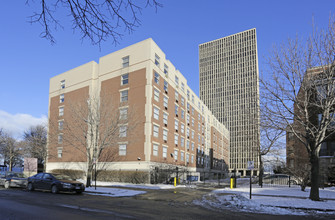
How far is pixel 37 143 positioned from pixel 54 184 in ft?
80.7

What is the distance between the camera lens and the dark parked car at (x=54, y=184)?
56.3 feet

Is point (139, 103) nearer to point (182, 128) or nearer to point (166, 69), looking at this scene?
point (166, 69)

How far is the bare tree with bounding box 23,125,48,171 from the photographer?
132ft

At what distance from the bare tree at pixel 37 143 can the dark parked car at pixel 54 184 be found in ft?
70.5

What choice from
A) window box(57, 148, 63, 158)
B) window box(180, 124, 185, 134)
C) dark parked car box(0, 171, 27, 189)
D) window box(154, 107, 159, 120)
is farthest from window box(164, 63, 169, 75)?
dark parked car box(0, 171, 27, 189)

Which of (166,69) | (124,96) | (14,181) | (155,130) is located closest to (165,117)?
(155,130)

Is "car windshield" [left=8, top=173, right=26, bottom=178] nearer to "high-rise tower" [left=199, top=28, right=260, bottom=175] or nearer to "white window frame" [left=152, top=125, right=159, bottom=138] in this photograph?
"white window frame" [left=152, top=125, right=159, bottom=138]

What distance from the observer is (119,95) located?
125 feet

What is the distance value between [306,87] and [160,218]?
12307mm

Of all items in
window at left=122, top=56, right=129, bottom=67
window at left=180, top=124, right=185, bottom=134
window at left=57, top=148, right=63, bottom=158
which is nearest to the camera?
window at left=122, top=56, right=129, bottom=67

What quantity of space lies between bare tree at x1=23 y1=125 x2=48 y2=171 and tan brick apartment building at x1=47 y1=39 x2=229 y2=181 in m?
1.88

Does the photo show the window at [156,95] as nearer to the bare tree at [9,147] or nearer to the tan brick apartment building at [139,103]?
the tan brick apartment building at [139,103]

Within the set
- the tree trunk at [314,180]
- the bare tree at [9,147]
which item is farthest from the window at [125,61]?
the bare tree at [9,147]

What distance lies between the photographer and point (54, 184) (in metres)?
17.5
